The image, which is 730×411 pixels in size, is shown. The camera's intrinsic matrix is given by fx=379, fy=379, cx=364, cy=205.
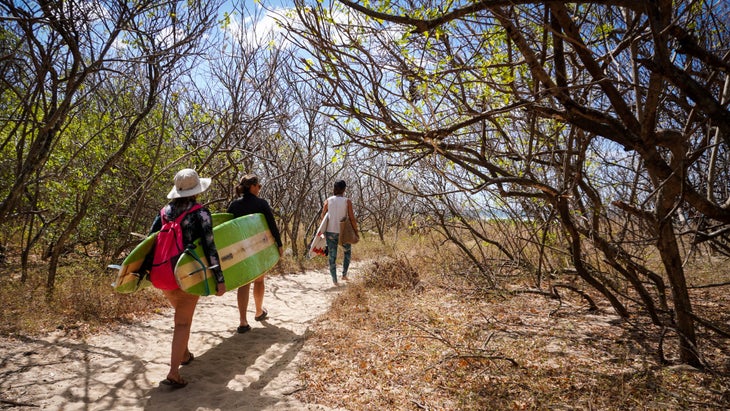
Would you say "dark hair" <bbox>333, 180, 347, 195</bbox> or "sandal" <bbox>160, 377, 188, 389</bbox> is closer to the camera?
"sandal" <bbox>160, 377, 188, 389</bbox>

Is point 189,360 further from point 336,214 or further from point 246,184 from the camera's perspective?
point 336,214

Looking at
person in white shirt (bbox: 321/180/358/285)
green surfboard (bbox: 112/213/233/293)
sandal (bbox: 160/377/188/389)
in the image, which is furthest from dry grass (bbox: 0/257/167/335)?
person in white shirt (bbox: 321/180/358/285)

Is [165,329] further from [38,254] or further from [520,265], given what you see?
[38,254]

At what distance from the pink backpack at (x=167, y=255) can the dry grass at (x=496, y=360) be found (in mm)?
1329

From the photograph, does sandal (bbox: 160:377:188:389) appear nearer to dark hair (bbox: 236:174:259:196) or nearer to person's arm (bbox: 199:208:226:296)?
person's arm (bbox: 199:208:226:296)

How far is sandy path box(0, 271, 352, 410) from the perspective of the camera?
9.01 feet

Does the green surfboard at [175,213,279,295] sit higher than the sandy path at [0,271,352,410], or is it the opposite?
the green surfboard at [175,213,279,295]

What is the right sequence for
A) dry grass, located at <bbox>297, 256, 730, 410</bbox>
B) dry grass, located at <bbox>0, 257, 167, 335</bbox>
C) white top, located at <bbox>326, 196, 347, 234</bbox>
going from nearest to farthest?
dry grass, located at <bbox>297, 256, 730, 410</bbox>
dry grass, located at <bbox>0, 257, 167, 335</bbox>
white top, located at <bbox>326, 196, 347, 234</bbox>

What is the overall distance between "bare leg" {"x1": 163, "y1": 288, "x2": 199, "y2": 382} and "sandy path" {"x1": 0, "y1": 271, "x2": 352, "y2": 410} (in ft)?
0.62

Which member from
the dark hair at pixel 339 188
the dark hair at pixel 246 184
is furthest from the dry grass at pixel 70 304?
the dark hair at pixel 339 188

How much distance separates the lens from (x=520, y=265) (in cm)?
Result: 519

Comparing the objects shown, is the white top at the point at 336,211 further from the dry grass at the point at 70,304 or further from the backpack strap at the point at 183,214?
the backpack strap at the point at 183,214

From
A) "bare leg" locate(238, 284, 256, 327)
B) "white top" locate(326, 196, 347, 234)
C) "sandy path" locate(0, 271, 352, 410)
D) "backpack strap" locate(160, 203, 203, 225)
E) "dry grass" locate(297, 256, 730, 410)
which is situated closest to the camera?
"dry grass" locate(297, 256, 730, 410)

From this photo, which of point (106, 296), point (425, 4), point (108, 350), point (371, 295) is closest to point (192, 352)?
point (108, 350)
